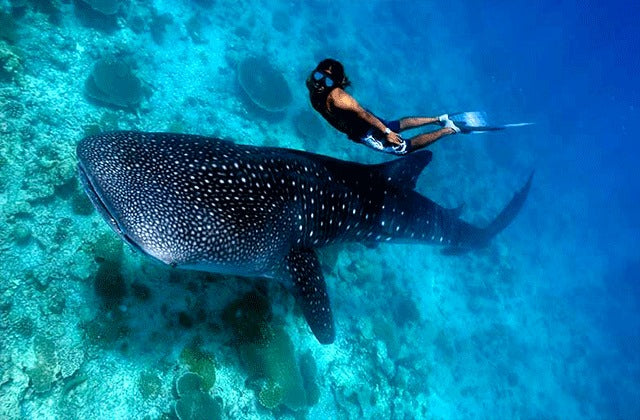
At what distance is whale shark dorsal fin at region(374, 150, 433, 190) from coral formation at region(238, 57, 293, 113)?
6.97 metres

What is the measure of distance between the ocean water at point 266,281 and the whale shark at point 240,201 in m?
1.84

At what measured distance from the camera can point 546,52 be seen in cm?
6588

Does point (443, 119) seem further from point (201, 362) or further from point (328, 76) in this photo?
point (201, 362)

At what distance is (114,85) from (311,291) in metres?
7.63

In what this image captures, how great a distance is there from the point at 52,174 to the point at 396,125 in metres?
6.06

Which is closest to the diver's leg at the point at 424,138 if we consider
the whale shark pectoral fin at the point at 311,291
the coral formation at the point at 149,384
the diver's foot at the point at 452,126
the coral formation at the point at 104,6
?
the diver's foot at the point at 452,126

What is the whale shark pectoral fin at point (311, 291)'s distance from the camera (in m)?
5.33

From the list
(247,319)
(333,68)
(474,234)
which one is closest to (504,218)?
(474,234)

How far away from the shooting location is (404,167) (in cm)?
663

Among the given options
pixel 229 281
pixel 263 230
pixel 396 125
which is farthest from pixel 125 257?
pixel 396 125

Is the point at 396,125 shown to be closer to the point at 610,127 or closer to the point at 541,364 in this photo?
the point at 541,364

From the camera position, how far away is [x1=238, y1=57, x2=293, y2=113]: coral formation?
12477 millimetres

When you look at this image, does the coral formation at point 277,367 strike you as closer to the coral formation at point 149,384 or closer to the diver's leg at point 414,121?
the coral formation at point 149,384

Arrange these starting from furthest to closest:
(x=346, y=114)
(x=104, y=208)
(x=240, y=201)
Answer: (x=346, y=114), (x=240, y=201), (x=104, y=208)
